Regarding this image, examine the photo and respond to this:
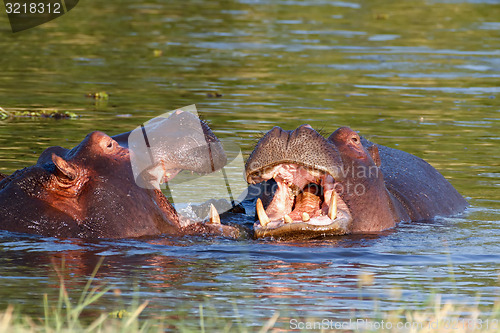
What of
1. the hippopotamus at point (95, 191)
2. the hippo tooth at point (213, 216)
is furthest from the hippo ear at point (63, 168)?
the hippo tooth at point (213, 216)

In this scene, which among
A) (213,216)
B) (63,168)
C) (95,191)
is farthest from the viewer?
(213,216)

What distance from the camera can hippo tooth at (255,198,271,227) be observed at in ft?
22.8

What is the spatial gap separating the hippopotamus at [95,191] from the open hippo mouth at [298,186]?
0.51 m

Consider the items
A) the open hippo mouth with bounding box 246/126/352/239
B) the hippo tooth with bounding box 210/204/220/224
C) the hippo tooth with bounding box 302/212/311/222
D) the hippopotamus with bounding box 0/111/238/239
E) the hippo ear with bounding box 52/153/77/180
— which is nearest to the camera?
the hippo ear with bounding box 52/153/77/180

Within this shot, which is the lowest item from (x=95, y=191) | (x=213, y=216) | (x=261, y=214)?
(x=213, y=216)

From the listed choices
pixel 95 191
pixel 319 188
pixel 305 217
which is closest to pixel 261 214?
pixel 305 217

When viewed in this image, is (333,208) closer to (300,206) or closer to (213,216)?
(300,206)

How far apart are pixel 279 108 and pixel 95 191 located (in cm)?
731

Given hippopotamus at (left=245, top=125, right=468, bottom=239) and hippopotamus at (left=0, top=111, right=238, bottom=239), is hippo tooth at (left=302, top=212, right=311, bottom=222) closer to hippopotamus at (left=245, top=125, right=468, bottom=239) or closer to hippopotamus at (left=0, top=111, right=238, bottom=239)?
hippopotamus at (left=245, top=125, right=468, bottom=239)

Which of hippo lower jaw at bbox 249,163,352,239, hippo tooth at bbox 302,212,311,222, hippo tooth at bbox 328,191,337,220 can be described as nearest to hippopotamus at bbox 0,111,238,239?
hippo lower jaw at bbox 249,163,352,239

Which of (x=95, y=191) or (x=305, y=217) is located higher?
(x=95, y=191)

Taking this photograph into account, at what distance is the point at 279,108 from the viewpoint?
13.6 m

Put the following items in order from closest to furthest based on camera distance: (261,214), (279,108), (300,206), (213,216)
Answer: (261,214), (213,216), (300,206), (279,108)

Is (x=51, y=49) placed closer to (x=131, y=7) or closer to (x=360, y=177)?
(x=131, y=7)
